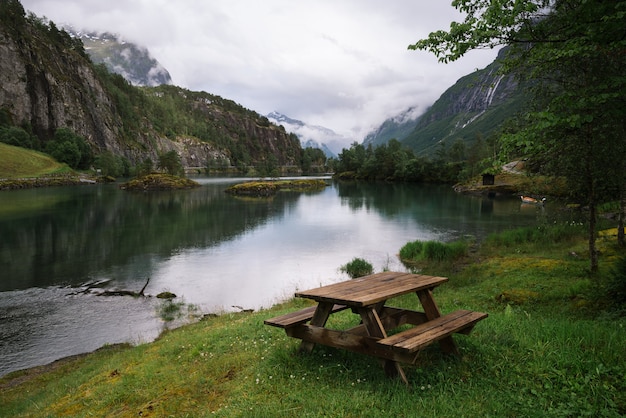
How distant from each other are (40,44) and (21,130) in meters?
46.4

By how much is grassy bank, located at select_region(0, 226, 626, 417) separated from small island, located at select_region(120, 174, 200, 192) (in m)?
94.4

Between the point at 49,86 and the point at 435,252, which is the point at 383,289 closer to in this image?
the point at 435,252

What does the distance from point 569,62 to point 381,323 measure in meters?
9.27

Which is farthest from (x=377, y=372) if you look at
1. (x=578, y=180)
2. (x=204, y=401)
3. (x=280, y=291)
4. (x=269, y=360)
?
(x=280, y=291)

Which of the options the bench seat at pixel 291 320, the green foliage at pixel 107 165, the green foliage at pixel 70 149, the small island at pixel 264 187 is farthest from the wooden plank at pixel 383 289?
the green foliage at pixel 107 165

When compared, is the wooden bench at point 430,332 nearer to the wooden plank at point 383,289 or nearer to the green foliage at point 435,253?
the wooden plank at point 383,289

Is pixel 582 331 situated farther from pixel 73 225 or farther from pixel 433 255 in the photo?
pixel 73 225

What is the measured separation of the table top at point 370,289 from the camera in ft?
21.0

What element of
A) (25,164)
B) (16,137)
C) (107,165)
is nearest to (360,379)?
(25,164)

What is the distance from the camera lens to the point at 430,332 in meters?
6.33

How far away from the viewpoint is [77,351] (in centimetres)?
1488

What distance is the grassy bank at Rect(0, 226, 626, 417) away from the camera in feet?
17.7

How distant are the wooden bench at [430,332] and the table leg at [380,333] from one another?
0.22 m

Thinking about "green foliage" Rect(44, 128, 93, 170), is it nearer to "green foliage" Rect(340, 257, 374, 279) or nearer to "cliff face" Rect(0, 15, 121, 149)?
"cliff face" Rect(0, 15, 121, 149)
